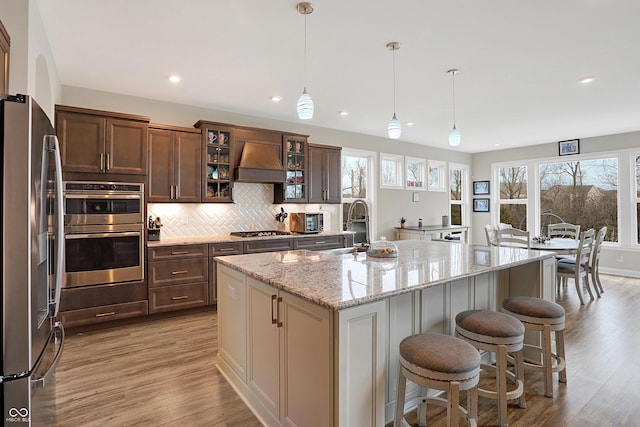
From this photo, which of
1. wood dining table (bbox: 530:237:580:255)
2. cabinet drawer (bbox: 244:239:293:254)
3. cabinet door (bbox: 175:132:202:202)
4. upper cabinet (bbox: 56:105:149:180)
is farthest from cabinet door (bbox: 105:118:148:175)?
wood dining table (bbox: 530:237:580:255)

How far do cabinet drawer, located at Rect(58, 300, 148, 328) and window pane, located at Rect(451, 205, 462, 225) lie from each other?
6.82m

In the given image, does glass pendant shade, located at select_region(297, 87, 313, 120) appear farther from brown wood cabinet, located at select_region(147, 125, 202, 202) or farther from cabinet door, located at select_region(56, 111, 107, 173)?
cabinet door, located at select_region(56, 111, 107, 173)

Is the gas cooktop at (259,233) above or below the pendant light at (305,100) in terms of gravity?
below

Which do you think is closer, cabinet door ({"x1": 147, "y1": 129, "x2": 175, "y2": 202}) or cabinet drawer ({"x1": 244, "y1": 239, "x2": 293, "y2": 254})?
cabinet door ({"x1": 147, "y1": 129, "x2": 175, "y2": 202})

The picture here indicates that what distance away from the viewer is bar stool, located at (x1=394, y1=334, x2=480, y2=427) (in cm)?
154

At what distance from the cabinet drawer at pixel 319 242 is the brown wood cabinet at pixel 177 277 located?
1313mm

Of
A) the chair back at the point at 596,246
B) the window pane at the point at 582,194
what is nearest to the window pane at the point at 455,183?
the window pane at the point at 582,194

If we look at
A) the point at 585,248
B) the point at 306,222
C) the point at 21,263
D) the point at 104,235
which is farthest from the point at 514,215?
the point at 21,263

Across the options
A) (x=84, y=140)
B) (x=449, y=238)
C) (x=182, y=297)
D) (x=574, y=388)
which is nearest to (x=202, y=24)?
(x=84, y=140)

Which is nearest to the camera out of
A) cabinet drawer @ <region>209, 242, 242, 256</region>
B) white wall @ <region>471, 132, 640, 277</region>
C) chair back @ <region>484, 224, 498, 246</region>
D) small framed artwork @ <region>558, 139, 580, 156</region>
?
cabinet drawer @ <region>209, 242, 242, 256</region>

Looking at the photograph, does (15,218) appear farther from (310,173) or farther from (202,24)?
(310,173)

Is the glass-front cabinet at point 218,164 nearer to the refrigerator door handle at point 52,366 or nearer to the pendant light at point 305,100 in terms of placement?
the pendant light at point 305,100

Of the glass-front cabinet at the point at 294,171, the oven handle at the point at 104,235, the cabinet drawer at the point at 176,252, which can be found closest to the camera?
the oven handle at the point at 104,235

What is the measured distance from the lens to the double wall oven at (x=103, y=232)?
333 centimetres
